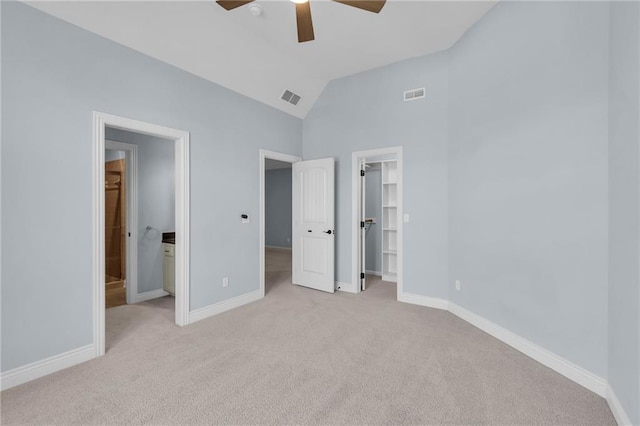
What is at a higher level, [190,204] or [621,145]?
[621,145]

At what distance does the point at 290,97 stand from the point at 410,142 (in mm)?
1915

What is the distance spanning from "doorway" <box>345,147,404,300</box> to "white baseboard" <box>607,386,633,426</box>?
2516 mm

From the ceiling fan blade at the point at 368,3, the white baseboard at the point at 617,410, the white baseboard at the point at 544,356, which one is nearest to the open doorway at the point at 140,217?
the ceiling fan blade at the point at 368,3

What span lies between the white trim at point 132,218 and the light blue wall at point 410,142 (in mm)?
2875

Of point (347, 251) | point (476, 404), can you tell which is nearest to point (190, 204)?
point (347, 251)

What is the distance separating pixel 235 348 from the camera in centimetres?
270

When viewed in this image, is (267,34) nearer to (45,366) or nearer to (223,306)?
(223,306)

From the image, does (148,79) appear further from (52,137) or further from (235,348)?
(235,348)

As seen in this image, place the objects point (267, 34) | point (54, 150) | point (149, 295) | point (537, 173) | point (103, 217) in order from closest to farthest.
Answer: point (54, 150)
point (537, 173)
point (103, 217)
point (267, 34)
point (149, 295)

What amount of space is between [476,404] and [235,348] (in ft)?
6.47

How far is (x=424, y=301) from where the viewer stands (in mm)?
3859

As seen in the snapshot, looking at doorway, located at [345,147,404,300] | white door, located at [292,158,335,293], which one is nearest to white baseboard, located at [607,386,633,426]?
doorway, located at [345,147,404,300]

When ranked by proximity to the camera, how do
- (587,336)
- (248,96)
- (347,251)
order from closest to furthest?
1. (587,336)
2. (248,96)
3. (347,251)

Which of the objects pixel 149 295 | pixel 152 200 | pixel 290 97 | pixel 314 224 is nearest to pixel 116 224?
pixel 152 200
